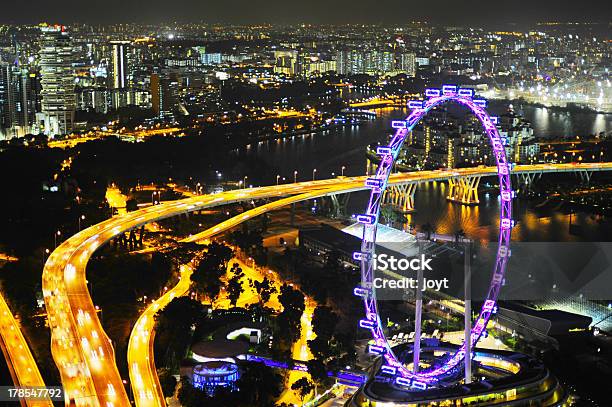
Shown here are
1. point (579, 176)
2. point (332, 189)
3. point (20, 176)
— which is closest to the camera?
point (332, 189)

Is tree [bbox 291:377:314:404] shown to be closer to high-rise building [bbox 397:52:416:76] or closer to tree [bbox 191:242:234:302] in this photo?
tree [bbox 191:242:234:302]

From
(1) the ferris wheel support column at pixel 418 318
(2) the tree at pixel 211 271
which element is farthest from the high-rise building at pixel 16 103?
(1) the ferris wheel support column at pixel 418 318

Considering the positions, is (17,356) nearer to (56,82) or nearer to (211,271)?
(211,271)

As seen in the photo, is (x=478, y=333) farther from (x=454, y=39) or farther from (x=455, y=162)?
(x=454, y=39)

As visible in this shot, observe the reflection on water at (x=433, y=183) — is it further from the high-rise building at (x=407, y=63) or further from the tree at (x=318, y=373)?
the high-rise building at (x=407, y=63)

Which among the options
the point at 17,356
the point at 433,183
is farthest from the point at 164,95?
the point at 17,356

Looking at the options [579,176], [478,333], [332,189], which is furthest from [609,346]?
[579,176]
